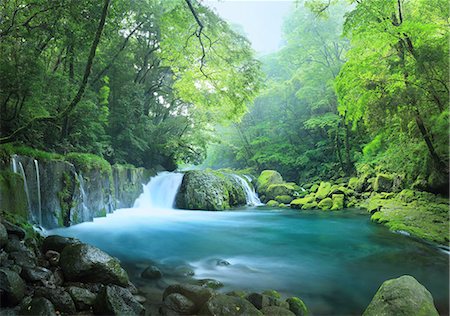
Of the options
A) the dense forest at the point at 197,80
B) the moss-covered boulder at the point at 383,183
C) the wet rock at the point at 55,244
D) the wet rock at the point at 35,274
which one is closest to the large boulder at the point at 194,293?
the wet rock at the point at 35,274

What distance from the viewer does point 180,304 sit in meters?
3.55

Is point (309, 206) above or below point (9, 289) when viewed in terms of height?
below

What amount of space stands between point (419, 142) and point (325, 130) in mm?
13508

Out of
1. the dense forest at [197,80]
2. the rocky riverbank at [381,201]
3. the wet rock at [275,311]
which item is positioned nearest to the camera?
the wet rock at [275,311]

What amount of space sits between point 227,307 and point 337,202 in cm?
1217

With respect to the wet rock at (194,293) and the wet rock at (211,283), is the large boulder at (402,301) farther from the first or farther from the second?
the wet rock at (211,283)

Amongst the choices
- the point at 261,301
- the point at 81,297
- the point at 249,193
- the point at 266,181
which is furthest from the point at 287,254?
the point at 266,181

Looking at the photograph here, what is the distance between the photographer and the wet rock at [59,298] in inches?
125

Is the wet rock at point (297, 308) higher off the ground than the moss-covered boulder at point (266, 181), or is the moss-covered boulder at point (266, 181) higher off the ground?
the moss-covered boulder at point (266, 181)

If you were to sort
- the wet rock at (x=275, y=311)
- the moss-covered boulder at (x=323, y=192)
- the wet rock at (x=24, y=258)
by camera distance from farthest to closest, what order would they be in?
the moss-covered boulder at (x=323, y=192) → the wet rock at (x=24, y=258) → the wet rock at (x=275, y=311)

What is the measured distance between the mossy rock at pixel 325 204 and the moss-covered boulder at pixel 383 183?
2.26m

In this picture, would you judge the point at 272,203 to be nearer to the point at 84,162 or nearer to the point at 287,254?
the point at 287,254

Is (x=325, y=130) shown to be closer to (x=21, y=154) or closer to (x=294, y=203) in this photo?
(x=294, y=203)

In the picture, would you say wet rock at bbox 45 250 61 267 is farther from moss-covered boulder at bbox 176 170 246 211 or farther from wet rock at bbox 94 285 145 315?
moss-covered boulder at bbox 176 170 246 211
